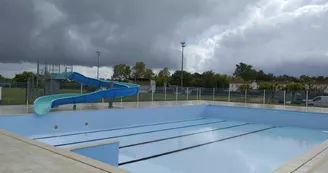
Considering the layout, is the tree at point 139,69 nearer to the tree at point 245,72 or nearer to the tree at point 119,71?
the tree at point 119,71

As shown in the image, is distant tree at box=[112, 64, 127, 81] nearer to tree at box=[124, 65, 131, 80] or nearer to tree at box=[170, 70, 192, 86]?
tree at box=[124, 65, 131, 80]

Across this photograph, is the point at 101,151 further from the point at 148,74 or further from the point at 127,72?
the point at 127,72

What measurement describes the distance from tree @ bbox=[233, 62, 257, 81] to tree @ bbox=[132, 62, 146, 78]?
28.8 m

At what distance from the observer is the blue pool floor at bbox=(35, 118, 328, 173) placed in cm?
520

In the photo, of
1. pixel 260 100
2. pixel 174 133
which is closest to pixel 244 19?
pixel 260 100

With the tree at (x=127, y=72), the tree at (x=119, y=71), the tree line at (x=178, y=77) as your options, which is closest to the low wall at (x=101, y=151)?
the tree line at (x=178, y=77)

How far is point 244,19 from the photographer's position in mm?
14305

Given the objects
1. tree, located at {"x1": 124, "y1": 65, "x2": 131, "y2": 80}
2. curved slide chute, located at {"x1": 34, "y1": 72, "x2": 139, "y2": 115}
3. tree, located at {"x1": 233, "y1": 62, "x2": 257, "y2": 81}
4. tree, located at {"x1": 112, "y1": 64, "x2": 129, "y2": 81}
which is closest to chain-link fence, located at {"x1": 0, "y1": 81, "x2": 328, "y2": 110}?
curved slide chute, located at {"x1": 34, "y1": 72, "x2": 139, "y2": 115}

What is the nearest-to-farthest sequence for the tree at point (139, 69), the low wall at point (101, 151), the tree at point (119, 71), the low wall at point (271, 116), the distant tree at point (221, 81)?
the low wall at point (101, 151) < the low wall at point (271, 116) < the distant tree at point (221, 81) < the tree at point (139, 69) < the tree at point (119, 71)

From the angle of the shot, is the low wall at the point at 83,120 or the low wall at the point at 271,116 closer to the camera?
the low wall at the point at 83,120

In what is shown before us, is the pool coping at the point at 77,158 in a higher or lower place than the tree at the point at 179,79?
lower

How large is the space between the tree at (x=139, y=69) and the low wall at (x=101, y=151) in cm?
5066

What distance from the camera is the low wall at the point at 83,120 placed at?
7.45 meters

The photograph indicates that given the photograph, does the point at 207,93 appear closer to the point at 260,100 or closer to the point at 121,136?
the point at 260,100
